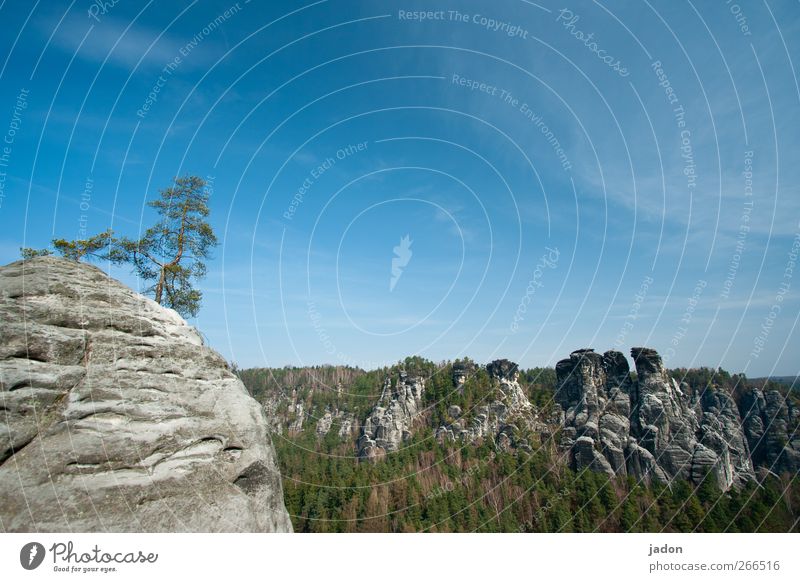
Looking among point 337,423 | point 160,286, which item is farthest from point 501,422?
point 160,286

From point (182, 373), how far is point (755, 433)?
551 feet

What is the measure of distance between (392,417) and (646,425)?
85660 mm

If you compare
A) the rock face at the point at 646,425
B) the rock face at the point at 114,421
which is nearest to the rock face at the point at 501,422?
the rock face at the point at 646,425

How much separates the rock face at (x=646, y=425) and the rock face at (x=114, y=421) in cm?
10867

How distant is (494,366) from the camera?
541 feet

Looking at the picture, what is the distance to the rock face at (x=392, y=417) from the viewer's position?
472ft

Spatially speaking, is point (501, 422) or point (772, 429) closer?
point (772, 429)

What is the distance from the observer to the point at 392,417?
154 meters

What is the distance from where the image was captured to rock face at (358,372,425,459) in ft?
472

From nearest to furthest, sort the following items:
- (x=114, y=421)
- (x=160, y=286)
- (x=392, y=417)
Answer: (x=114, y=421) → (x=160, y=286) → (x=392, y=417)

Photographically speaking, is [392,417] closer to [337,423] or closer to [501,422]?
[337,423]

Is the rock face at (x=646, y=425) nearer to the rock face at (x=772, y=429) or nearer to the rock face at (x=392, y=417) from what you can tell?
the rock face at (x=772, y=429)

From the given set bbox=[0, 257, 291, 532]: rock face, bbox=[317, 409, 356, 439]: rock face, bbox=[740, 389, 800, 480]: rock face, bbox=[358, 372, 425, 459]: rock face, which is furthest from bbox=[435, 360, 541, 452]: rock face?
bbox=[0, 257, 291, 532]: rock face
